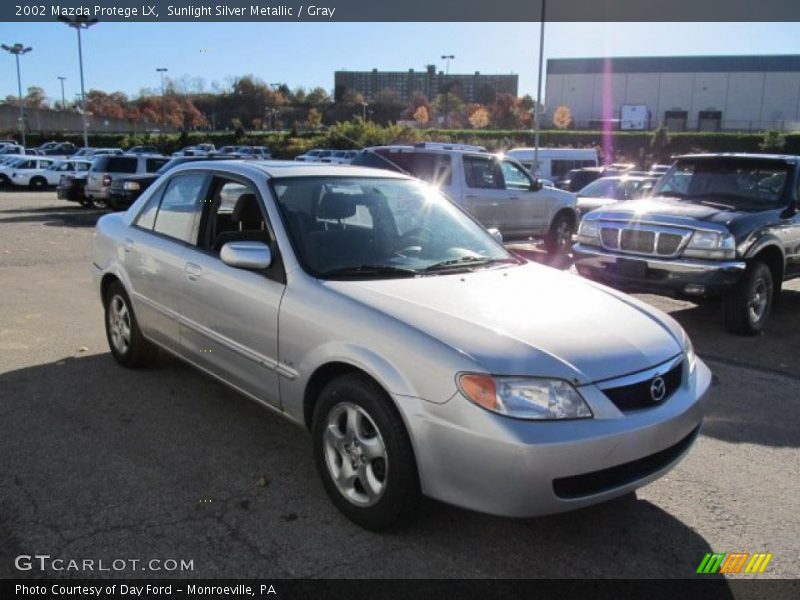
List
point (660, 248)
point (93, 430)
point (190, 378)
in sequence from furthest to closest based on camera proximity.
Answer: point (660, 248)
point (190, 378)
point (93, 430)

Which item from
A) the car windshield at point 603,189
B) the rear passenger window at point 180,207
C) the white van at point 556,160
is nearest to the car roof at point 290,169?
the rear passenger window at point 180,207

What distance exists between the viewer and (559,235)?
42.6 ft

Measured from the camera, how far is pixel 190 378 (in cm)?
522

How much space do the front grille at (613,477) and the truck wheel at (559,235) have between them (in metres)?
9.78

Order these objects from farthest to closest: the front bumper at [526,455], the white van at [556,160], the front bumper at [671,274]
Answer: the white van at [556,160] < the front bumper at [671,274] < the front bumper at [526,455]

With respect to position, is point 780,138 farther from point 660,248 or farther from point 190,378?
point 190,378

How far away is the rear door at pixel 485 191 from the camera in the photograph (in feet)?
35.7

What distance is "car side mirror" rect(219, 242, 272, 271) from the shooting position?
3621mm

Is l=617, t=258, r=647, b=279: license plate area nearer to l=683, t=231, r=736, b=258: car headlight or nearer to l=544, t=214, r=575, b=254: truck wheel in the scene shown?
l=683, t=231, r=736, b=258: car headlight

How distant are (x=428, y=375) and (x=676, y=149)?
60.3m

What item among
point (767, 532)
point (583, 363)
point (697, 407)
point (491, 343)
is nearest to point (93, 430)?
point (491, 343)

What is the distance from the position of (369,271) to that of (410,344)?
2.71 feet

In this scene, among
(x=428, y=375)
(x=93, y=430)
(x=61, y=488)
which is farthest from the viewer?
(x=93, y=430)

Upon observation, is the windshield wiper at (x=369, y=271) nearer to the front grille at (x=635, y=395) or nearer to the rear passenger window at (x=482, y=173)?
the front grille at (x=635, y=395)
